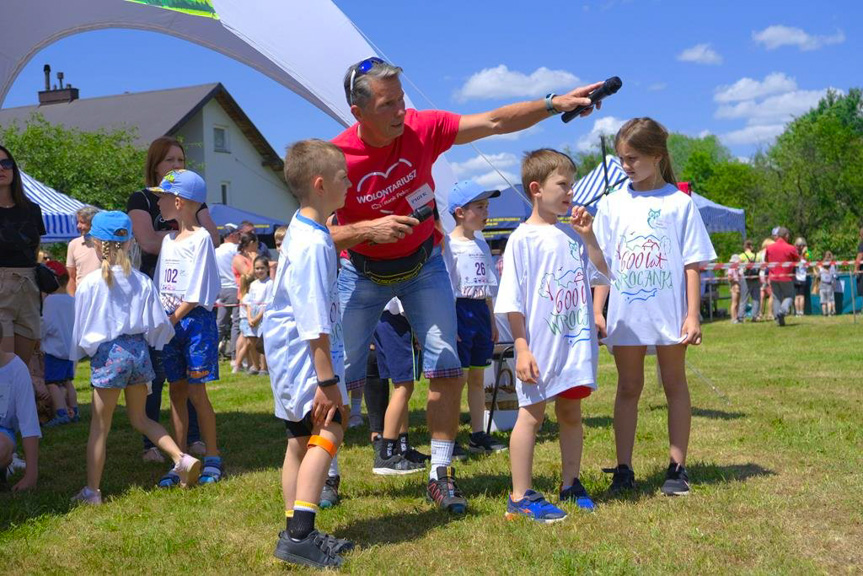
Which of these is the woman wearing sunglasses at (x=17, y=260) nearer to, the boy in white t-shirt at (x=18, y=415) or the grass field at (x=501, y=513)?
the boy in white t-shirt at (x=18, y=415)

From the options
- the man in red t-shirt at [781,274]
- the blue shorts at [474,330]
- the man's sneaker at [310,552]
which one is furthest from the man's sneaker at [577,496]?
the man in red t-shirt at [781,274]

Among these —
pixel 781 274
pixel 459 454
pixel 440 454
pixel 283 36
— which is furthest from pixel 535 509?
pixel 781 274

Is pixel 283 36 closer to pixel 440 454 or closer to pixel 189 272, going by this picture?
pixel 189 272

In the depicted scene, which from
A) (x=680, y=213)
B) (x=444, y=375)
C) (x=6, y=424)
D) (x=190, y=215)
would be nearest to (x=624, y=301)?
(x=680, y=213)

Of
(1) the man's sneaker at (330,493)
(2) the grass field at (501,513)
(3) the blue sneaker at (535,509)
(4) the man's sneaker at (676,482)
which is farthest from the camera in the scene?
(1) the man's sneaker at (330,493)

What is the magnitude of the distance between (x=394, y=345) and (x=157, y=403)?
68.8 inches

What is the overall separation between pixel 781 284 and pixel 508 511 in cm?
1525

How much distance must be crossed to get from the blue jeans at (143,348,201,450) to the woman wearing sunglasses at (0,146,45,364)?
90 cm

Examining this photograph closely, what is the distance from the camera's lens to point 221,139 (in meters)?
39.2

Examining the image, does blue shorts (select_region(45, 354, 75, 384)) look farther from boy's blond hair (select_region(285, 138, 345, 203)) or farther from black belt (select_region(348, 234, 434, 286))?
boy's blond hair (select_region(285, 138, 345, 203))

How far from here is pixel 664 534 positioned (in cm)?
364

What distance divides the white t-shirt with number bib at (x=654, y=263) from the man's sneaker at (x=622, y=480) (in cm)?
65

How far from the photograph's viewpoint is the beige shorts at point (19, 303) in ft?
19.1

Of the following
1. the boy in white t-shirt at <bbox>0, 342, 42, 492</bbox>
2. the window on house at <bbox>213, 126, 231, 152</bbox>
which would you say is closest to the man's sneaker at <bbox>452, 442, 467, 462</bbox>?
the boy in white t-shirt at <bbox>0, 342, 42, 492</bbox>
